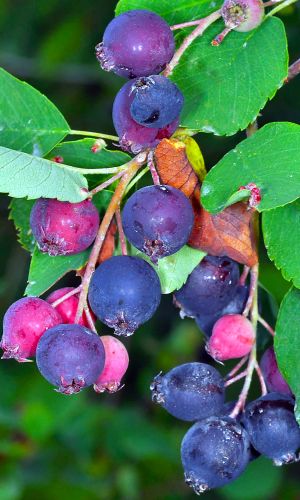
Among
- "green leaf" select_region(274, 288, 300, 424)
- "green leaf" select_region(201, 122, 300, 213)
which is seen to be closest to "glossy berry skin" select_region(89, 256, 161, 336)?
"green leaf" select_region(201, 122, 300, 213)

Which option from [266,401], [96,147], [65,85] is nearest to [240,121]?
[96,147]

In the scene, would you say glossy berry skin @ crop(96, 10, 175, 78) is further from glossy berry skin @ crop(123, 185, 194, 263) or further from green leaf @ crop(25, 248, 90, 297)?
green leaf @ crop(25, 248, 90, 297)

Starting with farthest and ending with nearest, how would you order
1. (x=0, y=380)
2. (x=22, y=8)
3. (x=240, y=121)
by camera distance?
(x=22, y=8), (x=0, y=380), (x=240, y=121)

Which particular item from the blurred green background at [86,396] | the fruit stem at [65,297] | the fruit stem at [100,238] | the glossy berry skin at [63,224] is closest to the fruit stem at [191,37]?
the fruit stem at [100,238]

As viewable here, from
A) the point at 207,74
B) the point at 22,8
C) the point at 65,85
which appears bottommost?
the point at 65,85

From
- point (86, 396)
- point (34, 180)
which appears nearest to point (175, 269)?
point (34, 180)

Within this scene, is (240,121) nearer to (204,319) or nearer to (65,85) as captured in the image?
(204,319)
